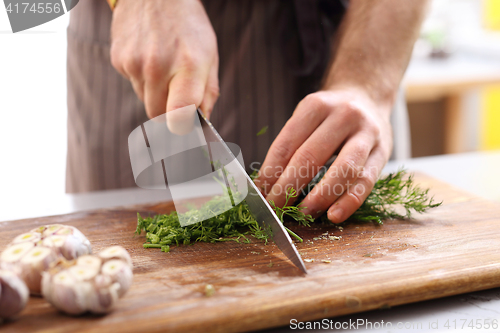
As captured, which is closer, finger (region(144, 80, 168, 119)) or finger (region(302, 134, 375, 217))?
finger (region(302, 134, 375, 217))

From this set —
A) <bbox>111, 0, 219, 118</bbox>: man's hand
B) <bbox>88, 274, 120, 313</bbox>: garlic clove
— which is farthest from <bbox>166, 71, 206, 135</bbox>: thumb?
<bbox>88, 274, 120, 313</bbox>: garlic clove

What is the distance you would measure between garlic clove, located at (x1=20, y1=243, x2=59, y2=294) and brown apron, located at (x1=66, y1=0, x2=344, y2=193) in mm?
1069

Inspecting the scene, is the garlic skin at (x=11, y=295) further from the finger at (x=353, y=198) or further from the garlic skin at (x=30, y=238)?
the finger at (x=353, y=198)

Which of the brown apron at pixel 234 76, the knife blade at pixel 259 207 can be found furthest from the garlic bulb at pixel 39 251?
the brown apron at pixel 234 76

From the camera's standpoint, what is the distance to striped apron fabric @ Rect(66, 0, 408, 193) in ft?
6.15

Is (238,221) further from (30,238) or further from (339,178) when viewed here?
(30,238)

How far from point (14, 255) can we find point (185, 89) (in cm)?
66

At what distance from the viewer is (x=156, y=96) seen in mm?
1405

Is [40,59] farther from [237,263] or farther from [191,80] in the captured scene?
[237,263]

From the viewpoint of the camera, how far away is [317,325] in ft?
2.94

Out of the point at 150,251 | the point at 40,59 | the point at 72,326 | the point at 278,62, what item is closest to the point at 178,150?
the point at 150,251

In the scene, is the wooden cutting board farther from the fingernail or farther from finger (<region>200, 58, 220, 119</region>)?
finger (<region>200, 58, 220, 119</region>)

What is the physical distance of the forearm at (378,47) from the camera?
160 cm

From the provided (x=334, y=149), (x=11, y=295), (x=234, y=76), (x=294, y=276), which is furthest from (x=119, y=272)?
(x=234, y=76)
